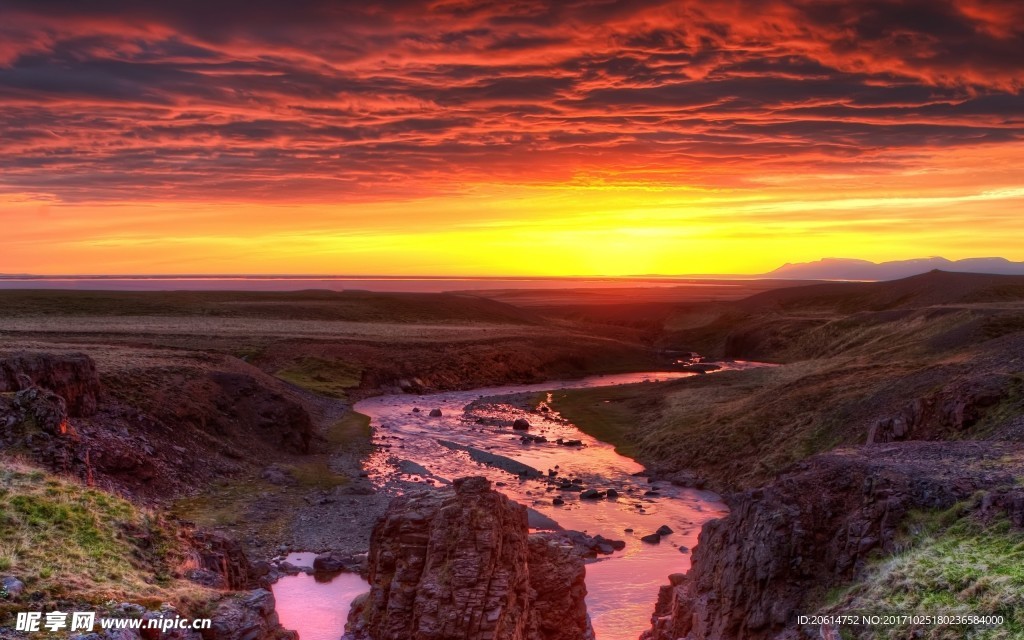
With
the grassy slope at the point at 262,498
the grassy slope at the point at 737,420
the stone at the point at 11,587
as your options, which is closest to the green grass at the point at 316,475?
the grassy slope at the point at 262,498

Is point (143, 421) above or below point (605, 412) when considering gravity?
above

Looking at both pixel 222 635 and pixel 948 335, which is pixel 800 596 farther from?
pixel 948 335

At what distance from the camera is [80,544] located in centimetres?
2408

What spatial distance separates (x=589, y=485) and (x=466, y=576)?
3336 cm

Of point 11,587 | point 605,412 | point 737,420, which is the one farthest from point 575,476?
point 11,587

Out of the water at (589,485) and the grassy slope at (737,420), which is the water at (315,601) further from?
the grassy slope at (737,420)

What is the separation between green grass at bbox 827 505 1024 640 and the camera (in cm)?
2052

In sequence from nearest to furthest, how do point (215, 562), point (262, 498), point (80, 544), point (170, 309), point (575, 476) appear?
point (80, 544) → point (215, 562) → point (262, 498) → point (575, 476) → point (170, 309)


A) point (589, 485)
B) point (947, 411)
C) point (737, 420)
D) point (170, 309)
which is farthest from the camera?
point (170, 309)

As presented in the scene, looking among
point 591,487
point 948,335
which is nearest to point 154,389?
point 591,487

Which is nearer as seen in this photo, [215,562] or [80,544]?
[80,544]

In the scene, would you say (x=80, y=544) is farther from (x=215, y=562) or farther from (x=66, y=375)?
(x=66, y=375)

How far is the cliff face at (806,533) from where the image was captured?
2589cm

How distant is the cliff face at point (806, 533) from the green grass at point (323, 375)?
7455 cm
